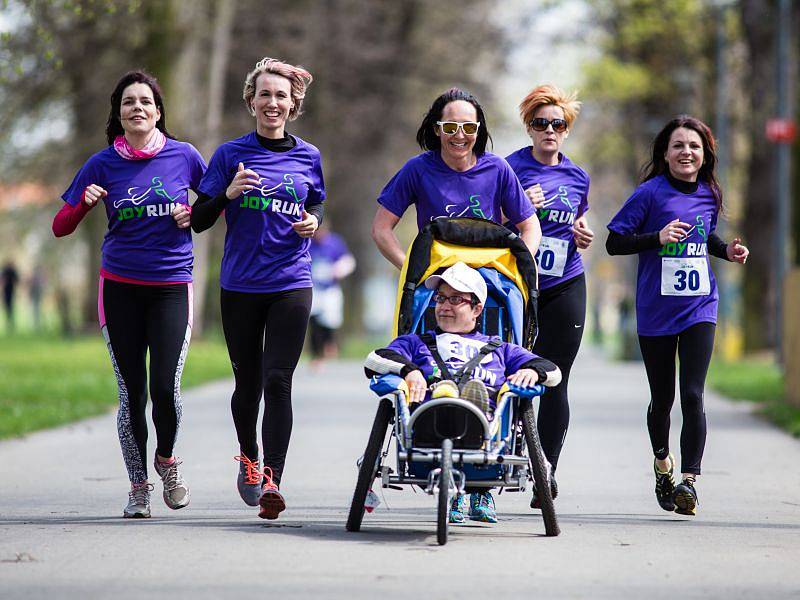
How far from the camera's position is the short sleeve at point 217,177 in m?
7.77

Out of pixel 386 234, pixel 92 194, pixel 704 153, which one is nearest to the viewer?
pixel 92 194

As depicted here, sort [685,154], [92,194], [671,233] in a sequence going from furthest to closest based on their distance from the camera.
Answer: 1. [685,154]
2. [671,233]
3. [92,194]

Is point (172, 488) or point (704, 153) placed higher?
point (704, 153)

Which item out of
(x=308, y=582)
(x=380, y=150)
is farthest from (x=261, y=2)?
(x=308, y=582)

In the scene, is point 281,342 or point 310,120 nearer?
point 281,342

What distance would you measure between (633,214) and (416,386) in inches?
77.9

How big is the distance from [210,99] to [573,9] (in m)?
8.34

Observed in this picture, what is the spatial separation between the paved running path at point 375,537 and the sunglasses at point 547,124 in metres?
1.90

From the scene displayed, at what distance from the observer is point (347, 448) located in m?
11.8

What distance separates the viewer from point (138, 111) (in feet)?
25.6

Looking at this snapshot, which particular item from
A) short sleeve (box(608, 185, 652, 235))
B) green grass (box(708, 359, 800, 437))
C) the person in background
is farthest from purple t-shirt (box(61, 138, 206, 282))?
the person in background

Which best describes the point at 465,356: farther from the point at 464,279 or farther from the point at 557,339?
the point at 557,339

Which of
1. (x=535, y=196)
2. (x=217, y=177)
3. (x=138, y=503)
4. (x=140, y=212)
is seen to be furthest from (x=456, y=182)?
(x=138, y=503)

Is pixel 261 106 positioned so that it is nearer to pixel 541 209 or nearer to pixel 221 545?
pixel 541 209
